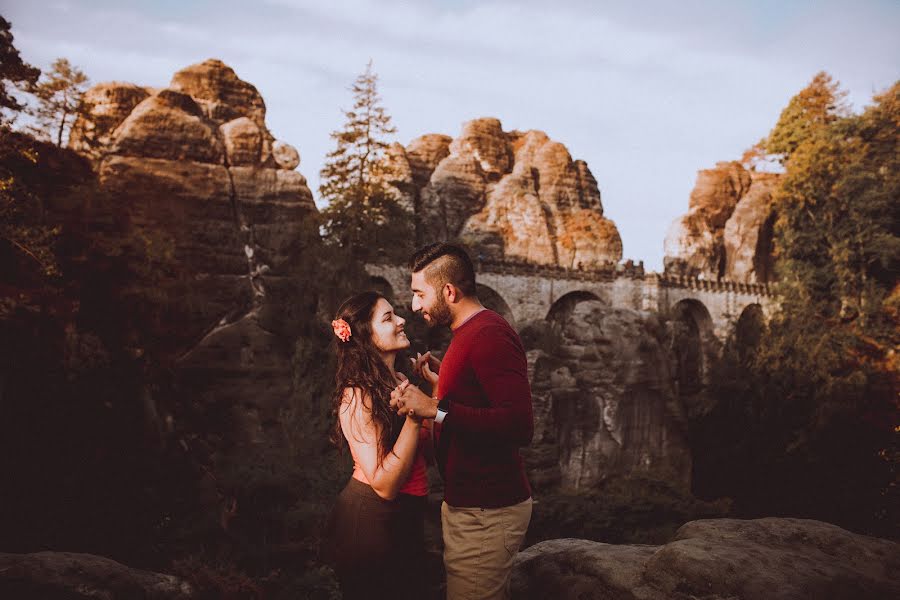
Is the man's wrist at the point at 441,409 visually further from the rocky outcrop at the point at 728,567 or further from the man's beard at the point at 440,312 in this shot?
the rocky outcrop at the point at 728,567

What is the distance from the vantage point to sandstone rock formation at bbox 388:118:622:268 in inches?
1750

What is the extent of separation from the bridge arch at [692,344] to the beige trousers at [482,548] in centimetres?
2733

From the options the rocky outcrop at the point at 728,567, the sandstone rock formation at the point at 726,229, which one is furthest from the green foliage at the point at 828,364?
the sandstone rock formation at the point at 726,229

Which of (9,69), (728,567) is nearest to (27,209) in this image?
(9,69)

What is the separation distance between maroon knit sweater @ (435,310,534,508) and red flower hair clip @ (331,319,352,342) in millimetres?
613

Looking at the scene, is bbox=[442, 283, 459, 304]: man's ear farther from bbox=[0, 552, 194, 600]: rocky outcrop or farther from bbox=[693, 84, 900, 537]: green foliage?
bbox=[693, 84, 900, 537]: green foliage

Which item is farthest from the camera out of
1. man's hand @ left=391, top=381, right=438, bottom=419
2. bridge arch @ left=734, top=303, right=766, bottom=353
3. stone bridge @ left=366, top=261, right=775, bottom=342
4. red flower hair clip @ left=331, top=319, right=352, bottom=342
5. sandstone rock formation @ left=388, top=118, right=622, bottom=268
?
sandstone rock formation @ left=388, top=118, right=622, bottom=268

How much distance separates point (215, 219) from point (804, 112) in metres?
31.7

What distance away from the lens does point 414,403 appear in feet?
8.54

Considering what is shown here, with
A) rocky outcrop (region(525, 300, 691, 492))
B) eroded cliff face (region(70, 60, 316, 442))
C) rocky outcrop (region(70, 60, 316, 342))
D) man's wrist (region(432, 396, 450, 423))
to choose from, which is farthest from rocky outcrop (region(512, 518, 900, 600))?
rocky outcrop (region(70, 60, 316, 342))

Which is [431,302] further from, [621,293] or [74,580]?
[621,293]

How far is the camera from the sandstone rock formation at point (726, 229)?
4209cm

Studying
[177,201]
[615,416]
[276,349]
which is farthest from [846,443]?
[177,201]

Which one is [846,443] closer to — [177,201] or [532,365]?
[532,365]
